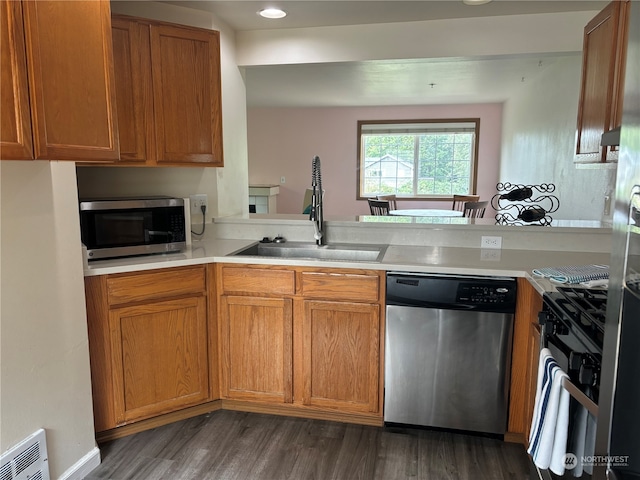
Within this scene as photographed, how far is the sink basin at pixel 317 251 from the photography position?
265 cm

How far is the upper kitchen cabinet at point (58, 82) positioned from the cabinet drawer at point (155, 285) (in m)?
0.69

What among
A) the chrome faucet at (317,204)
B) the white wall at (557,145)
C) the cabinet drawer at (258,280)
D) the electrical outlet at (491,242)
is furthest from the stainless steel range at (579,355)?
the white wall at (557,145)

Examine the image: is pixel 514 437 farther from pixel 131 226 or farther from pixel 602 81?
pixel 131 226

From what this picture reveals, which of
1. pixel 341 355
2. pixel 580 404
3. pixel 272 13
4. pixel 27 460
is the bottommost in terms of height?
pixel 27 460

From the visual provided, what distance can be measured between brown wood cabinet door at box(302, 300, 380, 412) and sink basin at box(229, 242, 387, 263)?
51 cm

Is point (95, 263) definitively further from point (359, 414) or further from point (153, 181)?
point (359, 414)

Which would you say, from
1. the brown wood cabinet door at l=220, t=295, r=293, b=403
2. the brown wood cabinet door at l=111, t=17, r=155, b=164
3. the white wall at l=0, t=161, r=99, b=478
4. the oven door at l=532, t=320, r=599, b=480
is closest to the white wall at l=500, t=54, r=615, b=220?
the oven door at l=532, t=320, r=599, b=480

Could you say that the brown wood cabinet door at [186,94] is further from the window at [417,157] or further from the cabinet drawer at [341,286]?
the window at [417,157]

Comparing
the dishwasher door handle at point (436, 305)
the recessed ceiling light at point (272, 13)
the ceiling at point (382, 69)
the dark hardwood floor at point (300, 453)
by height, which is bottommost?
the dark hardwood floor at point (300, 453)

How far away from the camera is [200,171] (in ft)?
9.43

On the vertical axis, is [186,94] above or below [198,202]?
above

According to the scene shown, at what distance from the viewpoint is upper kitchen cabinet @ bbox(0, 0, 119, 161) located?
4.24 ft

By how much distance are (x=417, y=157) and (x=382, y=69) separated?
3035mm

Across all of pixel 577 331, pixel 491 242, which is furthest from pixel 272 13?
pixel 577 331
